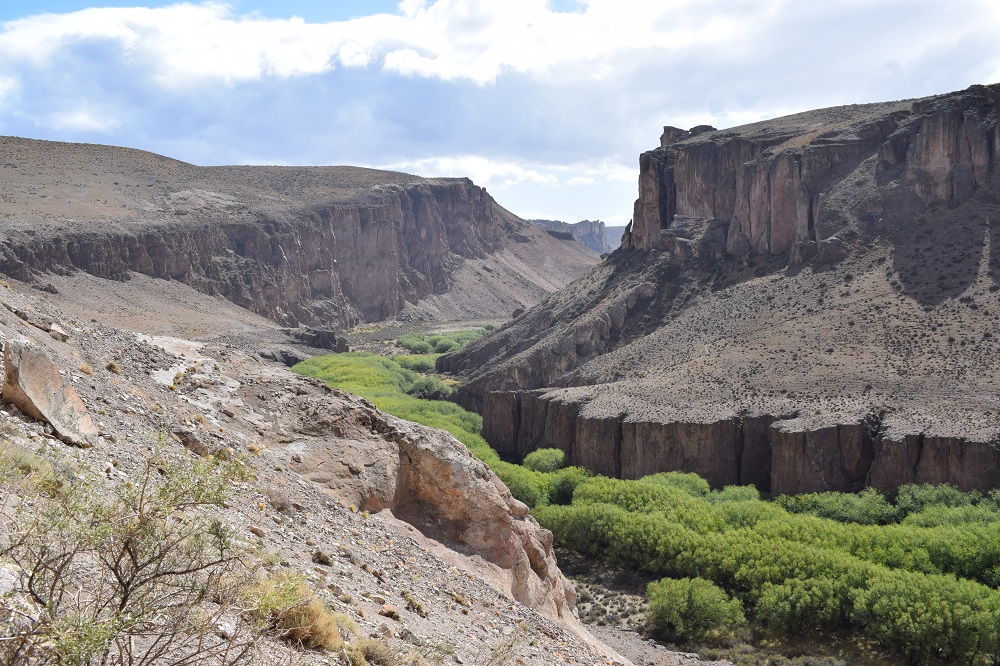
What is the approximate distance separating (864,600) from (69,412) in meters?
26.1

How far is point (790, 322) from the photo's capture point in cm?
6250

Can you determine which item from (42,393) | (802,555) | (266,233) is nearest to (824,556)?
(802,555)

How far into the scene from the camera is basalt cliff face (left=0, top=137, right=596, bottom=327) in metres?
97.5

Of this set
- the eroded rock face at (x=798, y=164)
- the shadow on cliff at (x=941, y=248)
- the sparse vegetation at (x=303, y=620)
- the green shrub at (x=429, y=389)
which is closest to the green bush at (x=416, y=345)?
the green shrub at (x=429, y=389)

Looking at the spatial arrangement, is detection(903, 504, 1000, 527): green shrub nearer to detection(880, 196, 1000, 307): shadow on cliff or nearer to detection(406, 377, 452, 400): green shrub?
detection(880, 196, 1000, 307): shadow on cliff

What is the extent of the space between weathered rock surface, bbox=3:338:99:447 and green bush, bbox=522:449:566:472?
144 ft

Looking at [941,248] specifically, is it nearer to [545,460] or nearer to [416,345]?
[545,460]

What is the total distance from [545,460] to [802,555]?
23464 millimetres

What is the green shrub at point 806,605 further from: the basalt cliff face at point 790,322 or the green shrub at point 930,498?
the basalt cliff face at point 790,322

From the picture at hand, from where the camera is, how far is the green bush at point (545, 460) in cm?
5441

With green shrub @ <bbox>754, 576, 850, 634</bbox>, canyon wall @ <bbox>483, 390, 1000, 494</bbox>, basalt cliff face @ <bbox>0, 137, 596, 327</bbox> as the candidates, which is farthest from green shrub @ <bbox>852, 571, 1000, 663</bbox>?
basalt cliff face @ <bbox>0, 137, 596, 327</bbox>

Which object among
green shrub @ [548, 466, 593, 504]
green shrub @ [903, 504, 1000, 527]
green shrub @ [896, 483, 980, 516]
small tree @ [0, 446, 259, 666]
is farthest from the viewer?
green shrub @ [548, 466, 593, 504]

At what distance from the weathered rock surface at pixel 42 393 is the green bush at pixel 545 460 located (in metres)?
43.9

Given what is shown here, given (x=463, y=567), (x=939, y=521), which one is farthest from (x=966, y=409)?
(x=463, y=567)
